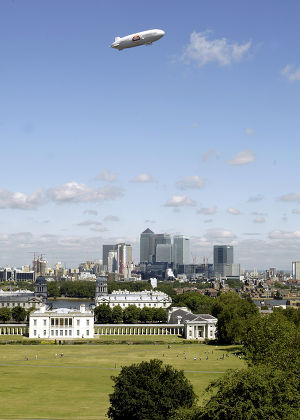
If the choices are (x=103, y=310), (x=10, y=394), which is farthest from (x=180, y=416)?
(x=103, y=310)

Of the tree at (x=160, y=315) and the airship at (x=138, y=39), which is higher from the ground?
the airship at (x=138, y=39)

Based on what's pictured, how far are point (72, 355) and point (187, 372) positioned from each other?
3185 centimetres

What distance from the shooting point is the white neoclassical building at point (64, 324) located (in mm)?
166125

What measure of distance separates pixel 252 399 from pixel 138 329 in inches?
5131

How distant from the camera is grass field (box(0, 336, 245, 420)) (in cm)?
7125

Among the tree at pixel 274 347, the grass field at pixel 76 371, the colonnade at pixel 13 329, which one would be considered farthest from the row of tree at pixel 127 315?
the tree at pixel 274 347

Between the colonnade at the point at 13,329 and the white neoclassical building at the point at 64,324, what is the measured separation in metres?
9.69

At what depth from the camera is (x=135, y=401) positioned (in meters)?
58.5

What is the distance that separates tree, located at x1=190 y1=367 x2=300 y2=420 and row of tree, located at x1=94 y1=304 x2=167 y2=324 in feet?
452

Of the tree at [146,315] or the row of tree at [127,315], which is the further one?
the tree at [146,315]

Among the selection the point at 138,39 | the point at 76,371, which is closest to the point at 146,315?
the point at 76,371

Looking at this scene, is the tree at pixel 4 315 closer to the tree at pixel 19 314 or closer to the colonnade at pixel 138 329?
the tree at pixel 19 314

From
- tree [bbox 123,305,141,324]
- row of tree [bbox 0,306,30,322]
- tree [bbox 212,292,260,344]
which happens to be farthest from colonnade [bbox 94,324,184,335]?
row of tree [bbox 0,306,30,322]

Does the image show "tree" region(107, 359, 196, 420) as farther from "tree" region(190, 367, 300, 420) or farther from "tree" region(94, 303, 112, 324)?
"tree" region(94, 303, 112, 324)
